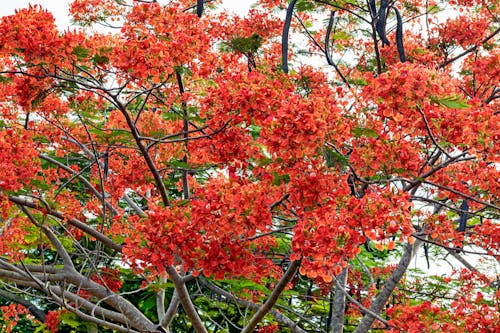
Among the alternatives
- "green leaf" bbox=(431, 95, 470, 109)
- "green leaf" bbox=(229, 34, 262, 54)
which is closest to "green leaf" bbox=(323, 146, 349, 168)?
"green leaf" bbox=(431, 95, 470, 109)

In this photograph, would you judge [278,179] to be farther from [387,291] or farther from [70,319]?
[70,319]

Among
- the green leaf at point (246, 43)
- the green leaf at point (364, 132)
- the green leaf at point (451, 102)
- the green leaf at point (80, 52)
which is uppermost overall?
the green leaf at point (246, 43)

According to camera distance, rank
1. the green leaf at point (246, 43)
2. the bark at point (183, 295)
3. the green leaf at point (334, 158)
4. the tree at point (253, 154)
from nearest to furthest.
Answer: the tree at point (253, 154) < the green leaf at point (334, 158) < the bark at point (183, 295) < the green leaf at point (246, 43)

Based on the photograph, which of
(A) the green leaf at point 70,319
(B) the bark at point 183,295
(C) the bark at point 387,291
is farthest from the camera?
(A) the green leaf at point 70,319

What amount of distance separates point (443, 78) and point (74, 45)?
8.59 ft

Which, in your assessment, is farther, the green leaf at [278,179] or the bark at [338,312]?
the bark at [338,312]

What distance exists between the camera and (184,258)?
4141mm

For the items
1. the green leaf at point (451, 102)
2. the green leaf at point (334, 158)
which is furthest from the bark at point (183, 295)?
the green leaf at point (451, 102)

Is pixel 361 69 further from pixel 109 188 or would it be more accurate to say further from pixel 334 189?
pixel 334 189

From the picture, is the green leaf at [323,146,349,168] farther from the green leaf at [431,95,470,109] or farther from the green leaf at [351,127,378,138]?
the green leaf at [431,95,470,109]

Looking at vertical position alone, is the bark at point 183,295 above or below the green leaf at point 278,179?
below

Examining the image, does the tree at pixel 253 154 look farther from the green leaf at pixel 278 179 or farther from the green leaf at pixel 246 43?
the green leaf at pixel 246 43

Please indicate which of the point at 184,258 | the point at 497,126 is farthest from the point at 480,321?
the point at 184,258

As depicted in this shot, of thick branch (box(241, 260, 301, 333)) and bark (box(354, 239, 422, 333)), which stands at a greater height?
A: bark (box(354, 239, 422, 333))
